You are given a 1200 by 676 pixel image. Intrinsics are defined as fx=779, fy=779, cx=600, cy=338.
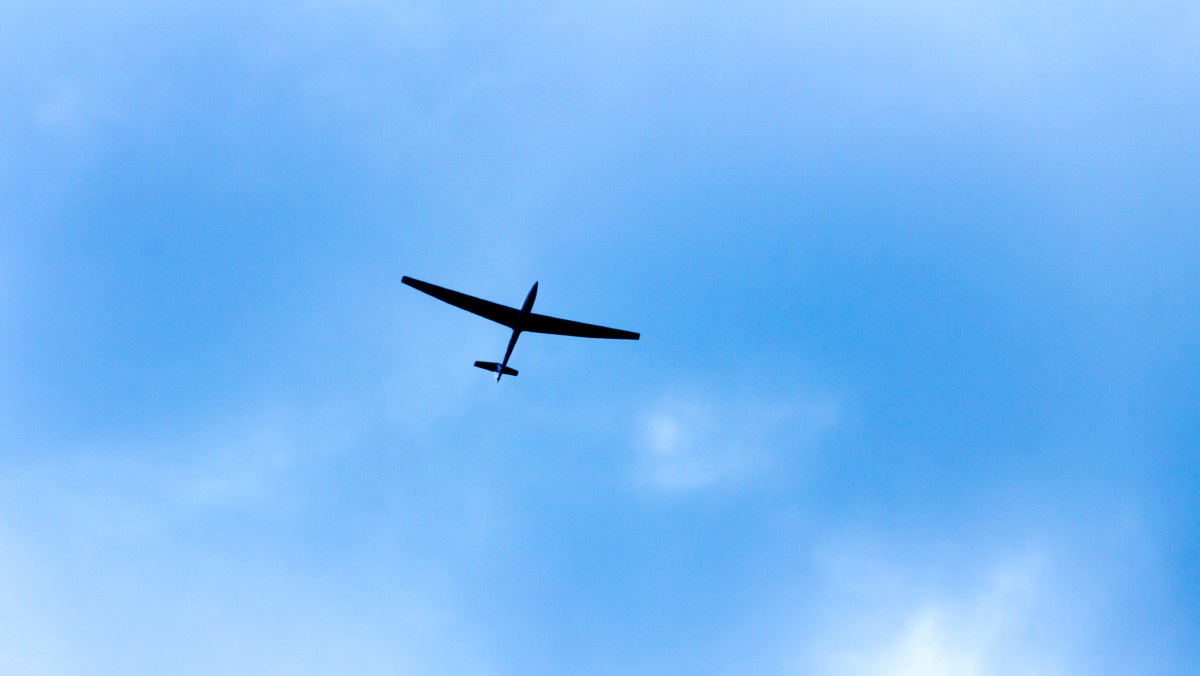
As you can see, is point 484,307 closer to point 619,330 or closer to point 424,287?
point 424,287

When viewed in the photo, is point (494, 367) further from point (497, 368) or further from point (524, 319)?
point (524, 319)

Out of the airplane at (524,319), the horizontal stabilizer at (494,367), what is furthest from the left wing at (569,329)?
the horizontal stabilizer at (494,367)

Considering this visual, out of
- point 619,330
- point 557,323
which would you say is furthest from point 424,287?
point 619,330

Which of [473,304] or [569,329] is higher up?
[569,329]

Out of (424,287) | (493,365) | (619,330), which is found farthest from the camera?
(493,365)

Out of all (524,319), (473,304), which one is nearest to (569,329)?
(524,319)

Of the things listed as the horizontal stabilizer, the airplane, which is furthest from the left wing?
the horizontal stabilizer
